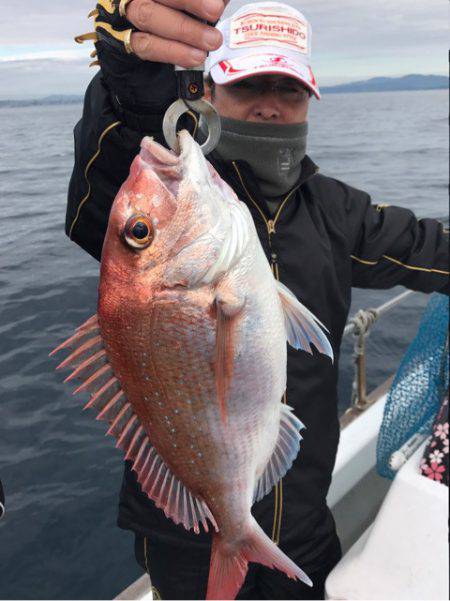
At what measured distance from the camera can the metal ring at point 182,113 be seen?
1153mm

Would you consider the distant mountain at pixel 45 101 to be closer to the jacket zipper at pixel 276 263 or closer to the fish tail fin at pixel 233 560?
the jacket zipper at pixel 276 263

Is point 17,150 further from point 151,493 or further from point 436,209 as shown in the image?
point 436,209

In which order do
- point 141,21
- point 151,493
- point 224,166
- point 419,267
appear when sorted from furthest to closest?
1. point 419,267
2. point 224,166
3. point 151,493
4. point 141,21

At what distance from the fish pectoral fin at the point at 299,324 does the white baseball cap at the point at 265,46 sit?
1067 millimetres

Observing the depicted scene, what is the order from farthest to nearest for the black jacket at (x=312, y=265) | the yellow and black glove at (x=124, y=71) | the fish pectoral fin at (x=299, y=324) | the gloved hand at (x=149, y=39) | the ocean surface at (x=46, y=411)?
the black jacket at (x=312, y=265) < the ocean surface at (x=46, y=411) < the fish pectoral fin at (x=299, y=324) < the yellow and black glove at (x=124, y=71) < the gloved hand at (x=149, y=39)

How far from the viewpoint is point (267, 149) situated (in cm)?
207

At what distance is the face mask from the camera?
6.76ft

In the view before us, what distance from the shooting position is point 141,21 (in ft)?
3.75

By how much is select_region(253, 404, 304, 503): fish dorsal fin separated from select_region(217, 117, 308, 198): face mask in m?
1.01

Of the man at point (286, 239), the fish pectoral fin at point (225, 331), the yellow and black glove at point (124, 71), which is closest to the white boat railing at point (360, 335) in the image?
the man at point (286, 239)

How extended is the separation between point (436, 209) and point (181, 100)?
1119 cm

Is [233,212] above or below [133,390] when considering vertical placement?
above

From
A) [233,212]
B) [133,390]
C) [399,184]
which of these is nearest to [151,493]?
[133,390]

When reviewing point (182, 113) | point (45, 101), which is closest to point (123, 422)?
point (182, 113)
